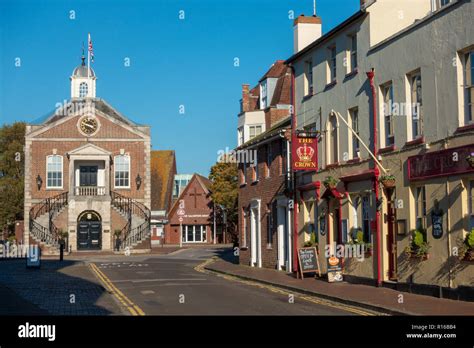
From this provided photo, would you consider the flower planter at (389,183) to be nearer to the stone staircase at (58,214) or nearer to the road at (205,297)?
the road at (205,297)

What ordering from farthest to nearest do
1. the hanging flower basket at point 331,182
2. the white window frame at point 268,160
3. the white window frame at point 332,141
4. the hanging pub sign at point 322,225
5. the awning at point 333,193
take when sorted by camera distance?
the white window frame at point 268,160 < the hanging pub sign at point 322,225 < the white window frame at point 332,141 < the hanging flower basket at point 331,182 < the awning at point 333,193

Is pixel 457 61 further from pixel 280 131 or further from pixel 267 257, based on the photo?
pixel 267 257

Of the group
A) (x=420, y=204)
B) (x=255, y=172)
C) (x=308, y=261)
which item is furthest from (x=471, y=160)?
(x=255, y=172)

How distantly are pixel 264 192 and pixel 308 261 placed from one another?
7.92 metres

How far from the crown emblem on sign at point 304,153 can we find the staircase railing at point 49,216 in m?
33.0

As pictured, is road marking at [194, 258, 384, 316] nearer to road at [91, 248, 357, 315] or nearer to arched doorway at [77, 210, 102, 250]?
road at [91, 248, 357, 315]

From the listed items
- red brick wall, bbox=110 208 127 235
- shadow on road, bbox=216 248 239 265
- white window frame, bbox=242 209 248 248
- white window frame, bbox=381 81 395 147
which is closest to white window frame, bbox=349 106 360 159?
white window frame, bbox=381 81 395 147

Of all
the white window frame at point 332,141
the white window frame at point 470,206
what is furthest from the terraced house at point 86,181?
the white window frame at point 470,206

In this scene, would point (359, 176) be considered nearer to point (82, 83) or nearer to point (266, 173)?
point (266, 173)

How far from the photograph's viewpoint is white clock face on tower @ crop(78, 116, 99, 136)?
192 feet

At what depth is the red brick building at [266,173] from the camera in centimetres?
3142

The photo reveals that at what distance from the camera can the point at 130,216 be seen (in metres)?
56.9
